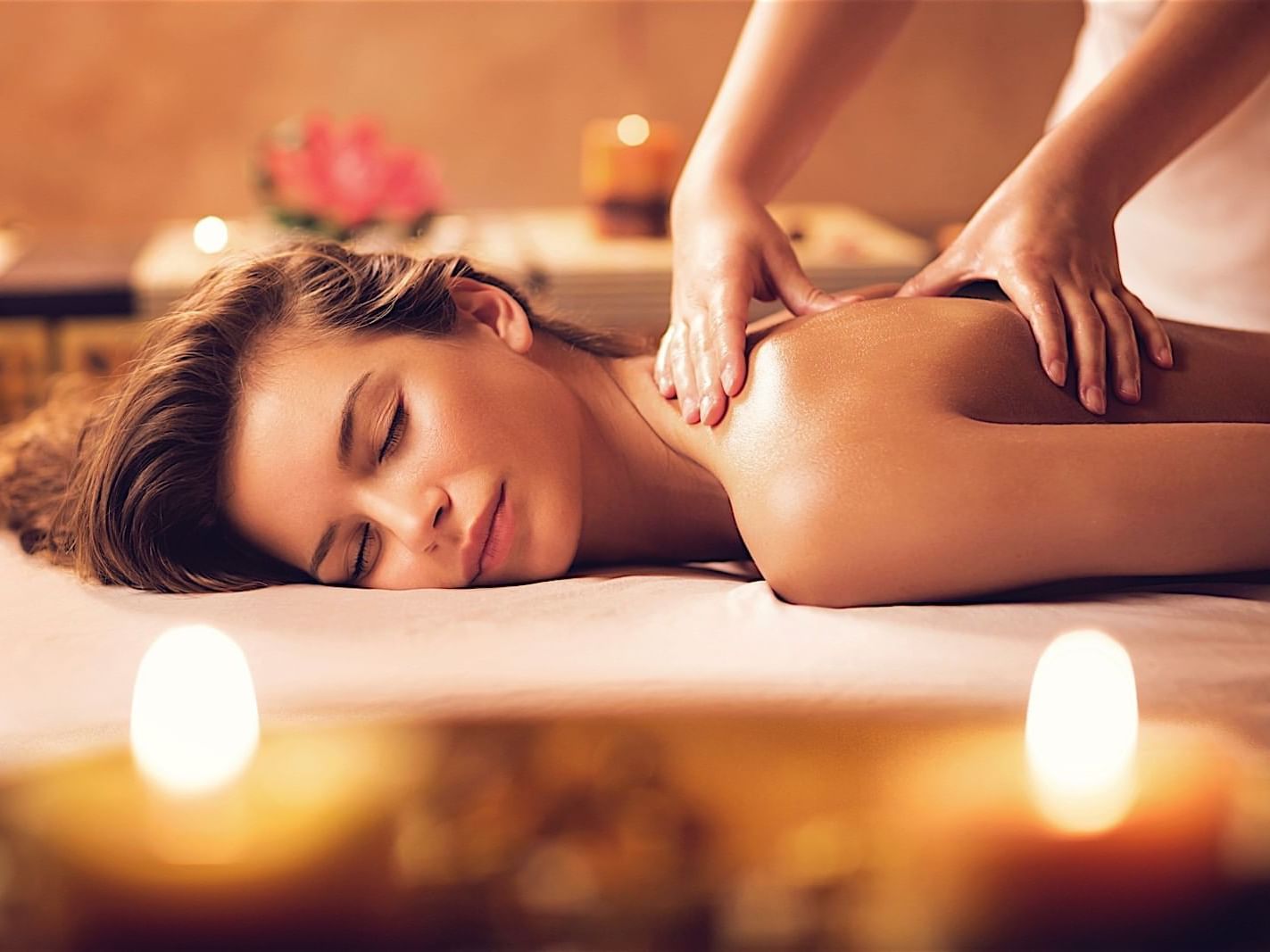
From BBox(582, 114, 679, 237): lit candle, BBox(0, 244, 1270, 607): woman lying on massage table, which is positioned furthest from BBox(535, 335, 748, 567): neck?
BBox(582, 114, 679, 237): lit candle

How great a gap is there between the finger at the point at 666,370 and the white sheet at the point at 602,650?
0.60ft

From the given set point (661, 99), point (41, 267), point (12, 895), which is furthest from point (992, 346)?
point (661, 99)

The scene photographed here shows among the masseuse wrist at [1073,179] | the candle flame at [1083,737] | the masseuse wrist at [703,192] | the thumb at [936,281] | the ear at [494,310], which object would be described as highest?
the masseuse wrist at [1073,179]

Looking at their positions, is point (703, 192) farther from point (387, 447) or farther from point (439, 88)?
point (439, 88)

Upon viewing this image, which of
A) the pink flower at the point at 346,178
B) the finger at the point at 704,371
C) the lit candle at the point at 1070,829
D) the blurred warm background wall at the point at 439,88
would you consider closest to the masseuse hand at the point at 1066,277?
the finger at the point at 704,371

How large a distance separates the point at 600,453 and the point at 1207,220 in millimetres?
973

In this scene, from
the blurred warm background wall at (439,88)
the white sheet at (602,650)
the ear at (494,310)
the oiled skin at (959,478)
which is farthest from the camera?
the blurred warm background wall at (439,88)

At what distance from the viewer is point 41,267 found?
9.06 ft

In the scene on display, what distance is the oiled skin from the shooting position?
3.30 ft

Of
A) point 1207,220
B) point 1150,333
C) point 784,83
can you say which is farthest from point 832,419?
point 1207,220

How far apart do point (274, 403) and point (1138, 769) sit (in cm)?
96

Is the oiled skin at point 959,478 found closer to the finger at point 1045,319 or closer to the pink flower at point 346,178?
the finger at point 1045,319

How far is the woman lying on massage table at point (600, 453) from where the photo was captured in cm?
102

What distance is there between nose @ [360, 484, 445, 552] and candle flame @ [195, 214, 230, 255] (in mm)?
1830
